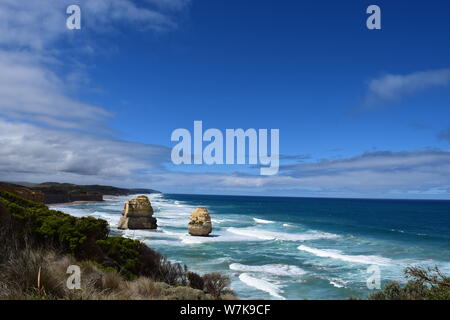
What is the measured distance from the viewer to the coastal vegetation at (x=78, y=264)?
624 cm

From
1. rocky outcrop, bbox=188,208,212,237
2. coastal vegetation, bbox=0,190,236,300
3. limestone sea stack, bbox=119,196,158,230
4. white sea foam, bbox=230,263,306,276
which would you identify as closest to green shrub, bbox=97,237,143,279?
coastal vegetation, bbox=0,190,236,300

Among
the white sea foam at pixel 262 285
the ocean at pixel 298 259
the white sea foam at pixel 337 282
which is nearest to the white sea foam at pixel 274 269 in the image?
the ocean at pixel 298 259

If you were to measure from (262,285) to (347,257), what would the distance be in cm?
1616

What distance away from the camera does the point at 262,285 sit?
22172 mm

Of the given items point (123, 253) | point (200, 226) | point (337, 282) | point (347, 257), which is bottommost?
point (347, 257)

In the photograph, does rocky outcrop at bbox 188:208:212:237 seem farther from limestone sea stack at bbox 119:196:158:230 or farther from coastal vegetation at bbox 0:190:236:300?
coastal vegetation at bbox 0:190:236:300

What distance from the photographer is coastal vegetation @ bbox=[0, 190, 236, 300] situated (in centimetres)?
624

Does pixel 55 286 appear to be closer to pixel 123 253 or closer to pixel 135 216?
pixel 123 253

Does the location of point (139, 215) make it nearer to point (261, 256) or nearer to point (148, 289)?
point (261, 256)

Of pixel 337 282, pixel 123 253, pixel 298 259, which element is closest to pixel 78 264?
pixel 123 253

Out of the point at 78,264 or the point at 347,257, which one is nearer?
the point at 78,264

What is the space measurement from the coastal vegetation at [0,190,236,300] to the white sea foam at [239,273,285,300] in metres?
7.53

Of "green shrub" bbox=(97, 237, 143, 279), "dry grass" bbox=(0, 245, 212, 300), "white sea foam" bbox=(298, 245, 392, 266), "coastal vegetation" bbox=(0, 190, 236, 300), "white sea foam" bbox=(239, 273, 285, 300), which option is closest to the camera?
"dry grass" bbox=(0, 245, 212, 300)

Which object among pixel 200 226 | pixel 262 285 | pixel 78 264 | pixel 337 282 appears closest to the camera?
pixel 78 264
